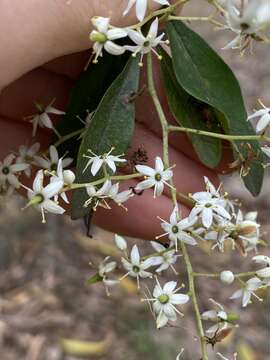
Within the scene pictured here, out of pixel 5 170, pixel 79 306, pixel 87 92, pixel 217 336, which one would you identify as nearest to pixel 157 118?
pixel 87 92

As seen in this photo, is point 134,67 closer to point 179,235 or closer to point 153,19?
point 153,19

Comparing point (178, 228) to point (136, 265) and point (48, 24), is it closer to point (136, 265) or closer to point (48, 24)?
point (136, 265)

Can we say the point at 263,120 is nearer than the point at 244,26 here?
No

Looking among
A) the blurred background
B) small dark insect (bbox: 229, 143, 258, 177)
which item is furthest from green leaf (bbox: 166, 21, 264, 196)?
the blurred background

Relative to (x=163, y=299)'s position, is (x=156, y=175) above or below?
above

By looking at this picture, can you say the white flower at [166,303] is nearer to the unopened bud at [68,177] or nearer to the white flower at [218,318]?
the white flower at [218,318]

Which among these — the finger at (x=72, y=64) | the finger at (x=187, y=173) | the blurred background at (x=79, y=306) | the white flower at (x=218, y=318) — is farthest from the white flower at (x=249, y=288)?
the blurred background at (x=79, y=306)

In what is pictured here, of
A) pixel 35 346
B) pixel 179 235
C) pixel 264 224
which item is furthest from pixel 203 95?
pixel 264 224
